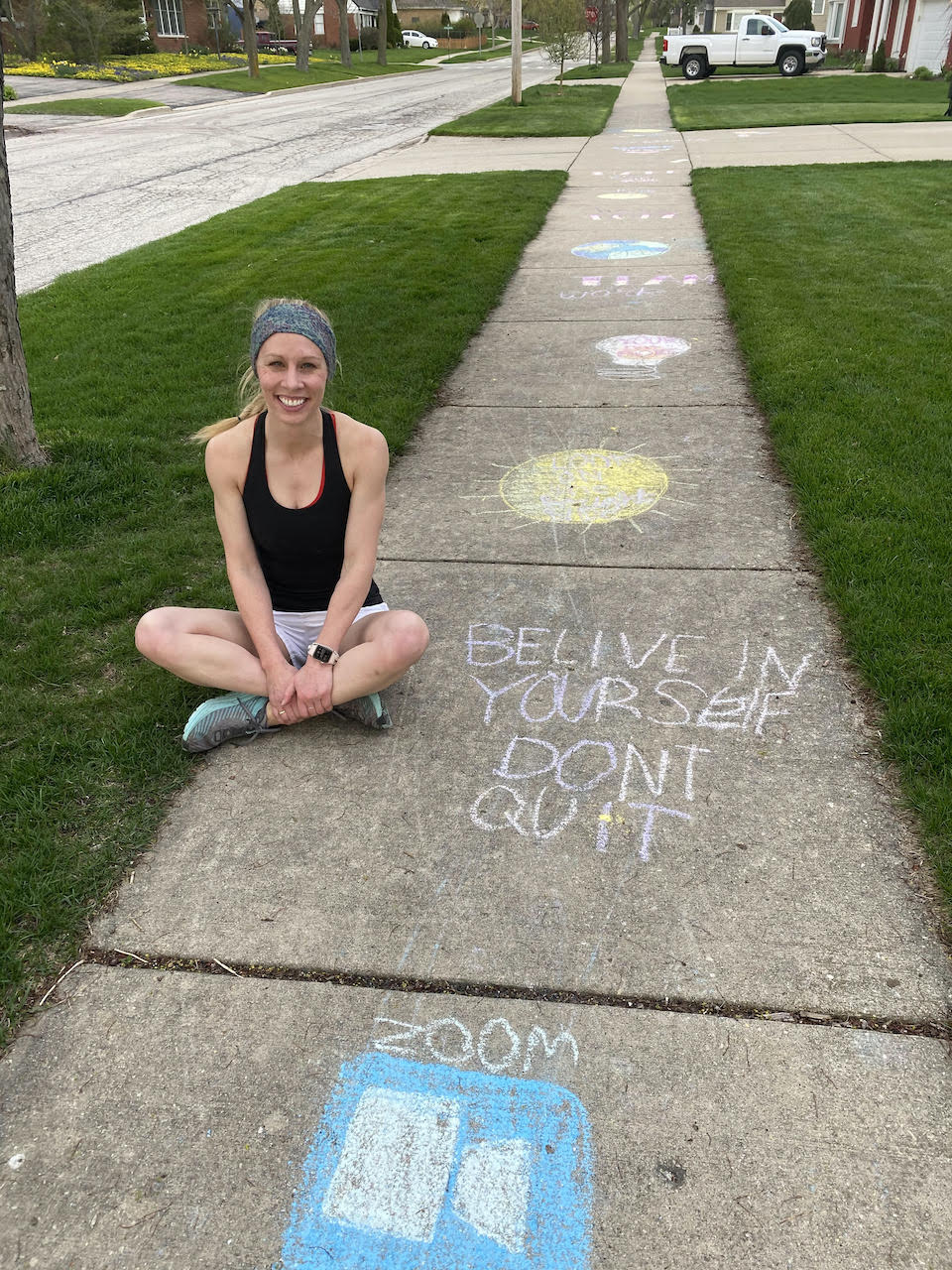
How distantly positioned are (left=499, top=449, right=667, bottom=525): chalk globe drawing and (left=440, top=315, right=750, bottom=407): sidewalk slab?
88cm

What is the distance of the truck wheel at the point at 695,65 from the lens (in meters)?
31.3

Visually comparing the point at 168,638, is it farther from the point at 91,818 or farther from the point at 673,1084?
the point at 673,1084

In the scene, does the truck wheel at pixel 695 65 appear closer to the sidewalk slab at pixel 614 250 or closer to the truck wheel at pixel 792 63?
the truck wheel at pixel 792 63

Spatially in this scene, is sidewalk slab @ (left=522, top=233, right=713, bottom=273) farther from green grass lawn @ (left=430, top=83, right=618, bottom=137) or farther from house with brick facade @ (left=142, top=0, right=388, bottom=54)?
house with brick facade @ (left=142, top=0, right=388, bottom=54)

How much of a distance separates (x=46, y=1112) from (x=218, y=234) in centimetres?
986

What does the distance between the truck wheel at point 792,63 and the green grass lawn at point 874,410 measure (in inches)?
957

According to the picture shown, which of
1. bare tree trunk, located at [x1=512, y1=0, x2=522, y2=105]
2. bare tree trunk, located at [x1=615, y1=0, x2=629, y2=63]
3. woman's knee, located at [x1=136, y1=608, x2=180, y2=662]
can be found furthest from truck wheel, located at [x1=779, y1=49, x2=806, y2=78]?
woman's knee, located at [x1=136, y1=608, x2=180, y2=662]

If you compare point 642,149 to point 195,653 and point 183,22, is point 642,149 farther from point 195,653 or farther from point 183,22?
point 183,22

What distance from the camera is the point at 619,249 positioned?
8.89m

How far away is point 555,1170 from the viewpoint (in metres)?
1.75

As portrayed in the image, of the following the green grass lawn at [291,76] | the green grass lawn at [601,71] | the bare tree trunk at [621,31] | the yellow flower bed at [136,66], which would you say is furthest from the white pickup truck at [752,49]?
the yellow flower bed at [136,66]

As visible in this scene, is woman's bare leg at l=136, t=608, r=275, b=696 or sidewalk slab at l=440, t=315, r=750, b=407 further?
sidewalk slab at l=440, t=315, r=750, b=407

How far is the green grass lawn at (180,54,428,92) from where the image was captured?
32.6m

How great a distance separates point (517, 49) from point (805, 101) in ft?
22.4
